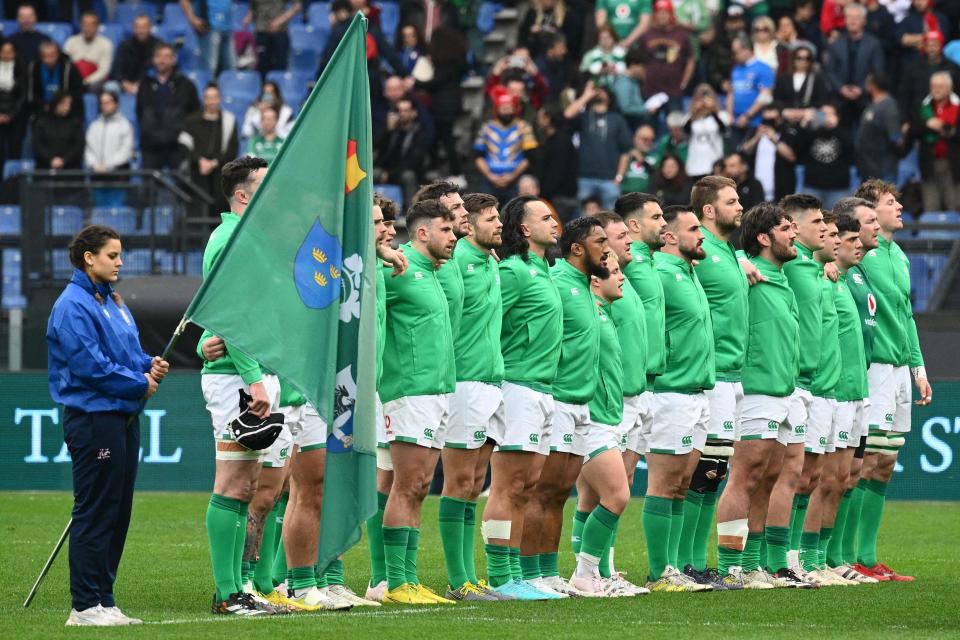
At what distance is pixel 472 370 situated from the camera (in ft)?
37.3

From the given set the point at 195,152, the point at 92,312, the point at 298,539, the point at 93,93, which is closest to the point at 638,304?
the point at 298,539

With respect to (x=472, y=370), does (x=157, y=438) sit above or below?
below

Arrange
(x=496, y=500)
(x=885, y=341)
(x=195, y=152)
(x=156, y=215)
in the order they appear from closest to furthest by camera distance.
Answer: (x=496, y=500)
(x=885, y=341)
(x=156, y=215)
(x=195, y=152)

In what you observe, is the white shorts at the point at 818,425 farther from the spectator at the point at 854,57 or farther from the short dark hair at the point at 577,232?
the spectator at the point at 854,57

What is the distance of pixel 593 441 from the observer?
1162 centimetres

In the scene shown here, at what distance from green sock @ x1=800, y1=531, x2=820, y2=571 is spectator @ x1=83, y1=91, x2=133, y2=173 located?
11976mm

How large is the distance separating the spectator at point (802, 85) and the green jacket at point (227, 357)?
40.6 ft

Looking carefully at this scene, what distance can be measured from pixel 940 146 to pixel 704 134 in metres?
2.69

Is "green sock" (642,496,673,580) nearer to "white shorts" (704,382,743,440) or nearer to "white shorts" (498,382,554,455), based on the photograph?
"white shorts" (704,382,743,440)

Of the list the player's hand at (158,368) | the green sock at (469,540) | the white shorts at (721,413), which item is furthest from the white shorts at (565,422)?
the player's hand at (158,368)

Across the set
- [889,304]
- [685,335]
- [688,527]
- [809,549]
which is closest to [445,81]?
[889,304]

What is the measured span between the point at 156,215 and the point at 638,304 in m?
9.72

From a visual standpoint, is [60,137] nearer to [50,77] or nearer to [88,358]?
[50,77]

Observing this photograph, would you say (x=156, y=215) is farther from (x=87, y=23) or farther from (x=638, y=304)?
(x=638, y=304)
